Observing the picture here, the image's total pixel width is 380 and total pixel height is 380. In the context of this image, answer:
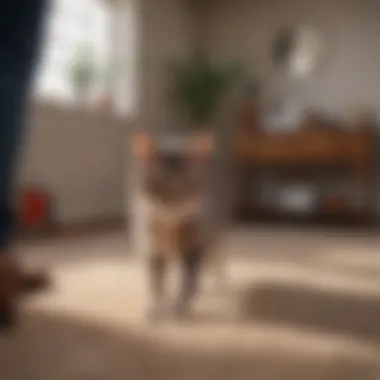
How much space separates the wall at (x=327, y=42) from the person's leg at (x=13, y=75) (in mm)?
3405

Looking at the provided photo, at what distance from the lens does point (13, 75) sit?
95cm

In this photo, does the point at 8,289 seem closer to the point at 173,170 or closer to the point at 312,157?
the point at 173,170

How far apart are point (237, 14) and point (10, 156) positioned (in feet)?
12.3

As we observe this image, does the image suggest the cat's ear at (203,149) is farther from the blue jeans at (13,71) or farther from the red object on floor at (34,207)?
the red object on floor at (34,207)

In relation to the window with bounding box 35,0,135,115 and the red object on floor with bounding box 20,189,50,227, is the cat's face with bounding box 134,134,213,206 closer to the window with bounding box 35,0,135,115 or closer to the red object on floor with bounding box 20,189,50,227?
the red object on floor with bounding box 20,189,50,227

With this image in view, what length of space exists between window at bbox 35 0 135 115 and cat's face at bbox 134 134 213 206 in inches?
75.0

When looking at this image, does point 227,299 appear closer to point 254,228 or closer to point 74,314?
point 74,314

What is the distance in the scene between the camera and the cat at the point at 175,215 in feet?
4.12

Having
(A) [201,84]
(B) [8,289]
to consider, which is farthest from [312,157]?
(B) [8,289]

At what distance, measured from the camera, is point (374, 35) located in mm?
4141

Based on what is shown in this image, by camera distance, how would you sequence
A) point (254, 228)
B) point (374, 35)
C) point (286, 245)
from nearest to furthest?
point (286, 245) < point (254, 228) < point (374, 35)

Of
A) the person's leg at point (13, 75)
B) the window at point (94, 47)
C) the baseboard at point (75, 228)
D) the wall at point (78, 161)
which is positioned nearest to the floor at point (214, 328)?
the person's leg at point (13, 75)

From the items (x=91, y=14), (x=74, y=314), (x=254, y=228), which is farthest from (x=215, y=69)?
(x=74, y=314)

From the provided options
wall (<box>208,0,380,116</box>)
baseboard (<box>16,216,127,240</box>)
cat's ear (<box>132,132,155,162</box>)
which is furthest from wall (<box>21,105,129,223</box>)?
cat's ear (<box>132,132,155,162</box>)
